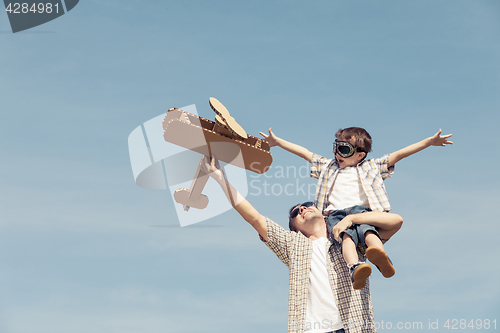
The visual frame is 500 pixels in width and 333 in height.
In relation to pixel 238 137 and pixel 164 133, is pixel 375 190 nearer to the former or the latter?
pixel 238 137

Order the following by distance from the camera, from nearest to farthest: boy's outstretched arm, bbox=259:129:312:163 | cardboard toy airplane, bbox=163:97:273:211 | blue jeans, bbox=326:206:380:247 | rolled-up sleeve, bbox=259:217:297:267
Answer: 1. cardboard toy airplane, bbox=163:97:273:211
2. blue jeans, bbox=326:206:380:247
3. rolled-up sleeve, bbox=259:217:297:267
4. boy's outstretched arm, bbox=259:129:312:163

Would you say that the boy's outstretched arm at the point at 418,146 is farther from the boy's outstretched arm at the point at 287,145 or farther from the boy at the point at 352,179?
the boy's outstretched arm at the point at 287,145

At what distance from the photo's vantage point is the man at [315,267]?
6133 mm

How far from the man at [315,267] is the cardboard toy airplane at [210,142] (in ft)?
0.69

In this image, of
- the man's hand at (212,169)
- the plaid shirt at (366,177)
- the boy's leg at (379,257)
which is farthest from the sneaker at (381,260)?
the man's hand at (212,169)

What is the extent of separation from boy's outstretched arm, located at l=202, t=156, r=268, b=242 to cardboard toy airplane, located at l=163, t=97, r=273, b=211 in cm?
10

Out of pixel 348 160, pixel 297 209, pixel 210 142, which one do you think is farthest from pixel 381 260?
pixel 210 142

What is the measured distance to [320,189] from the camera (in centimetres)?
727

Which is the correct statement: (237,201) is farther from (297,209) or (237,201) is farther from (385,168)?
(385,168)

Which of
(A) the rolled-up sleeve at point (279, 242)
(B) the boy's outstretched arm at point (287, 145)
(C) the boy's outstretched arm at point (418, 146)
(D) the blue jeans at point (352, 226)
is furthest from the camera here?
(B) the boy's outstretched arm at point (287, 145)

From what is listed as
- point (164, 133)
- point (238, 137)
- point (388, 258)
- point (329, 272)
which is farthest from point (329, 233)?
point (164, 133)

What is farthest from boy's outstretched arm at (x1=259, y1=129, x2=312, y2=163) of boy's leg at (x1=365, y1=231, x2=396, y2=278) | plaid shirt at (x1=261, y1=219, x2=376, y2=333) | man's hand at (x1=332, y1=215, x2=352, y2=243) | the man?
boy's leg at (x1=365, y1=231, x2=396, y2=278)

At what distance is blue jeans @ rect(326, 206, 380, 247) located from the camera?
6.34m

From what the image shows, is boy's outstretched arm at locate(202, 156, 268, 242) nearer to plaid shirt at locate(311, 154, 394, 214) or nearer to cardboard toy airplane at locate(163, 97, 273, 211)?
cardboard toy airplane at locate(163, 97, 273, 211)
